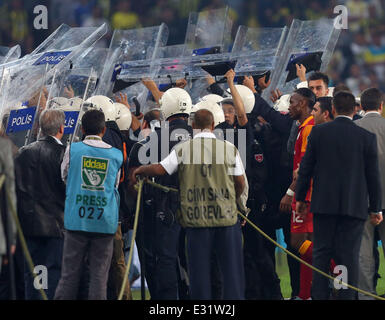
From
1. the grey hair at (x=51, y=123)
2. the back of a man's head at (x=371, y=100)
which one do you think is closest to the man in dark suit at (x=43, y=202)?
the grey hair at (x=51, y=123)

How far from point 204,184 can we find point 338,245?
3.73ft

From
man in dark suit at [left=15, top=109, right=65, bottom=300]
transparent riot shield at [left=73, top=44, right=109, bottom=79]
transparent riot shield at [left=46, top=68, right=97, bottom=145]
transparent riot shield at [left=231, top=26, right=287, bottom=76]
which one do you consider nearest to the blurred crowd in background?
transparent riot shield at [left=231, top=26, right=287, bottom=76]

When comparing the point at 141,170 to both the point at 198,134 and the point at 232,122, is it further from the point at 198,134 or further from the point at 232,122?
the point at 232,122

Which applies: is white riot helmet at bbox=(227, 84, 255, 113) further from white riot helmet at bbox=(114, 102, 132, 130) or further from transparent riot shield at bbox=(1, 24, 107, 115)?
transparent riot shield at bbox=(1, 24, 107, 115)

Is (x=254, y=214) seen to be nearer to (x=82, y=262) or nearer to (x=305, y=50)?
(x=82, y=262)

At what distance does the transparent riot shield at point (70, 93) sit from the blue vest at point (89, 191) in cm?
170

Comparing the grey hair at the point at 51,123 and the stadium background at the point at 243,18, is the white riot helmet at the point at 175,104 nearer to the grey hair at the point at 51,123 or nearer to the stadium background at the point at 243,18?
the grey hair at the point at 51,123

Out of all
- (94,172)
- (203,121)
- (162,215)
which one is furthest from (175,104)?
(94,172)

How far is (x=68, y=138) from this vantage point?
805cm

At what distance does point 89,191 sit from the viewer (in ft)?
20.6

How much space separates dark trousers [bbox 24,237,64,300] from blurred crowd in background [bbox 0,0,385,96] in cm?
838

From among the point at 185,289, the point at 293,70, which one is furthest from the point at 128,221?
the point at 293,70

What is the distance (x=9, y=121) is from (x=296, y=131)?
276 cm

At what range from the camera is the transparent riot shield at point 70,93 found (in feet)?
26.3
